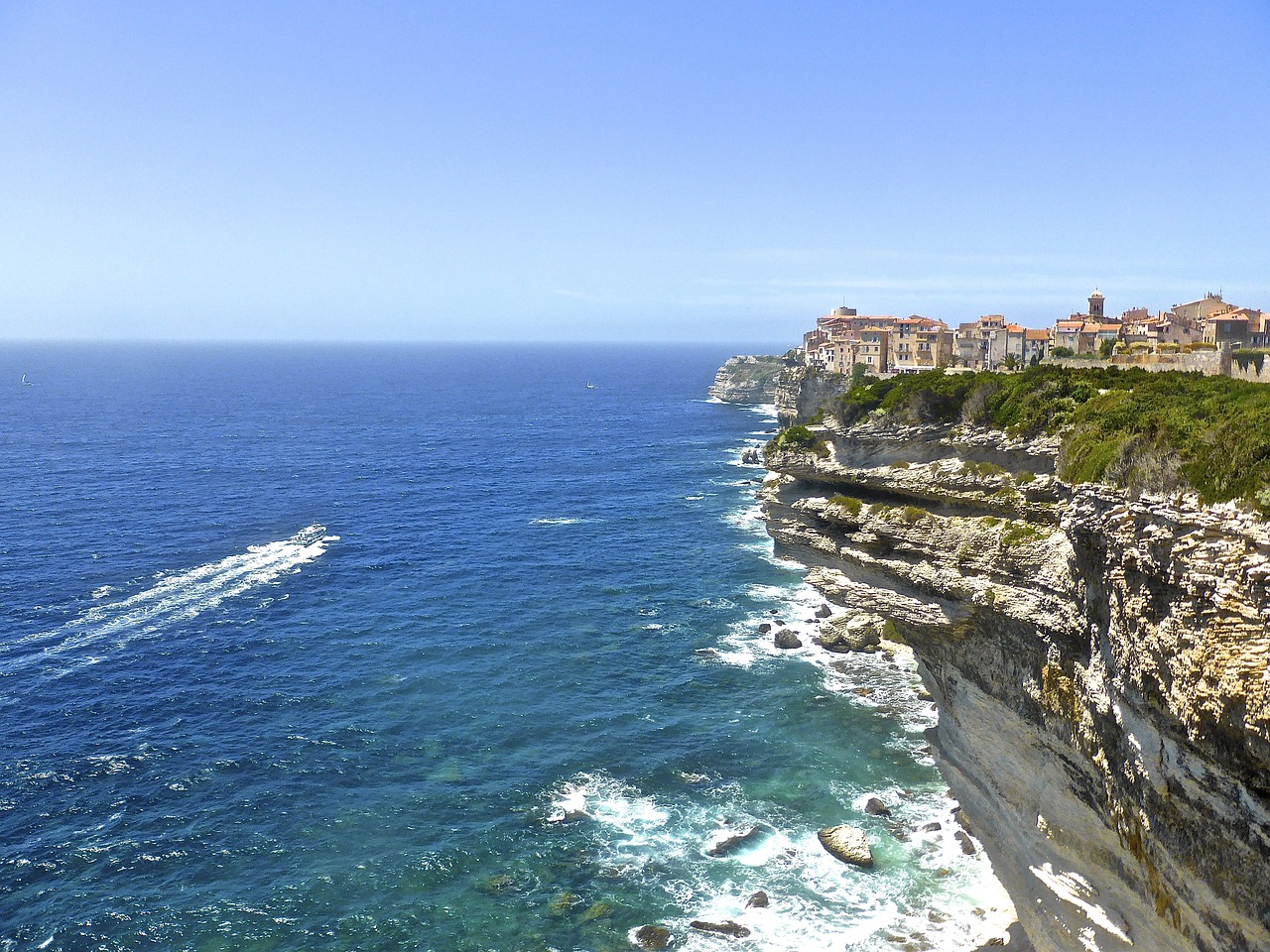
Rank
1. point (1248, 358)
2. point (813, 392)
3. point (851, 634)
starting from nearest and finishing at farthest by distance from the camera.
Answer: point (1248, 358)
point (851, 634)
point (813, 392)

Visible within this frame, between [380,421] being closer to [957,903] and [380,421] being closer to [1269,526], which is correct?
[957,903]

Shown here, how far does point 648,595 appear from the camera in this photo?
68375 millimetres

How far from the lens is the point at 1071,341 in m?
99.1

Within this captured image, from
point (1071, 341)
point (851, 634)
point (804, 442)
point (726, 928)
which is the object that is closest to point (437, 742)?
point (726, 928)

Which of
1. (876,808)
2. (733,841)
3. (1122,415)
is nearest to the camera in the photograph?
(1122,415)

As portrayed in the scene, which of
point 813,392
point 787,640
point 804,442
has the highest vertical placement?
point 813,392

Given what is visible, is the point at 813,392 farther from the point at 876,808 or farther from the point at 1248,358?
the point at 876,808

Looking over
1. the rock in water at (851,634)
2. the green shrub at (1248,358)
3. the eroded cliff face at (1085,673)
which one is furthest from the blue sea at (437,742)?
the green shrub at (1248,358)

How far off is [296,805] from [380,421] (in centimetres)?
13930

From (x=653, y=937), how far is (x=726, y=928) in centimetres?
272

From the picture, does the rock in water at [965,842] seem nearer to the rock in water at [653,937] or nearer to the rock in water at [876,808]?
the rock in water at [876,808]

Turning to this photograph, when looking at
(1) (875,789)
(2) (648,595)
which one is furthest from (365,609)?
(1) (875,789)

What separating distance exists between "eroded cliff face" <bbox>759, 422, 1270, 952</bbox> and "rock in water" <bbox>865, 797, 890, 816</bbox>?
4595 millimetres

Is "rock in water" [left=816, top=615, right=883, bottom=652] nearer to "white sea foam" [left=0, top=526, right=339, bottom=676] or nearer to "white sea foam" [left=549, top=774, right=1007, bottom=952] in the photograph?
"white sea foam" [left=549, top=774, right=1007, bottom=952]
